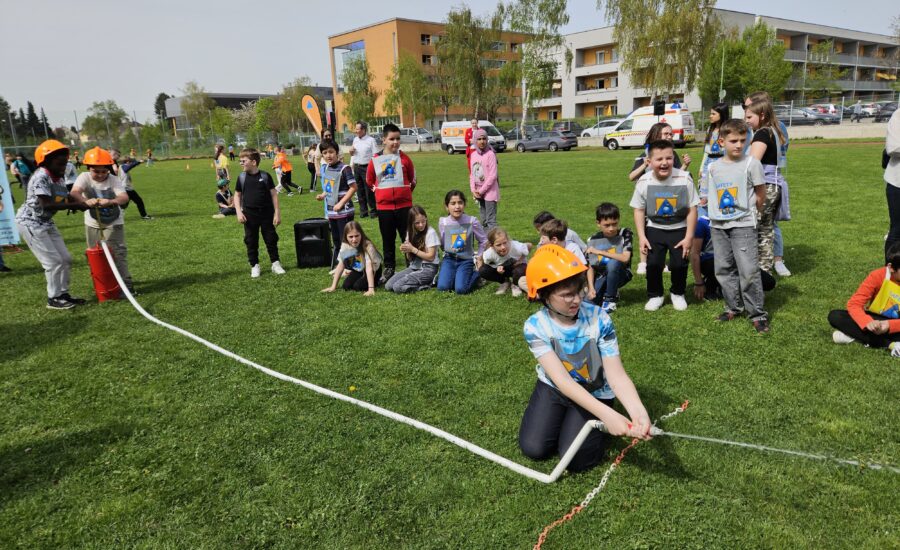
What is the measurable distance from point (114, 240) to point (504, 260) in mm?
5220

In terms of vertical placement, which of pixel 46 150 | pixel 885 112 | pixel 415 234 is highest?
pixel 885 112

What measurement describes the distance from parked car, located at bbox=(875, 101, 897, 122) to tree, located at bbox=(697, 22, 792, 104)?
38.1ft

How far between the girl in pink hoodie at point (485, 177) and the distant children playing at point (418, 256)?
6.64 ft

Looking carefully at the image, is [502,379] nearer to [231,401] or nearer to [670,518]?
[670,518]

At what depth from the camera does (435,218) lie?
12.5 metres

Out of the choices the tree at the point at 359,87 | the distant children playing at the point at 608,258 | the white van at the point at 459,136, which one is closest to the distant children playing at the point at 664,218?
the distant children playing at the point at 608,258

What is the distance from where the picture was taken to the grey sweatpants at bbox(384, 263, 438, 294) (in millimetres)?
7219

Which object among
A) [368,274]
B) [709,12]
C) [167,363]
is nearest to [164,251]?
[368,274]

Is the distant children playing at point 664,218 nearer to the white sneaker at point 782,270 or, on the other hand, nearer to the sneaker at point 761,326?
the sneaker at point 761,326

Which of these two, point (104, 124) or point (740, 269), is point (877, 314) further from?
point (104, 124)

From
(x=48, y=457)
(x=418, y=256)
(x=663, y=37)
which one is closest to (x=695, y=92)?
(x=663, y=37)

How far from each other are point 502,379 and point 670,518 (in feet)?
6.07

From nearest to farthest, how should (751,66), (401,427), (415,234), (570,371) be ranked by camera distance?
(570,371)
(401,427)
(415,234)
(751,66)

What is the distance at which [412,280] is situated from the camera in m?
7.24
